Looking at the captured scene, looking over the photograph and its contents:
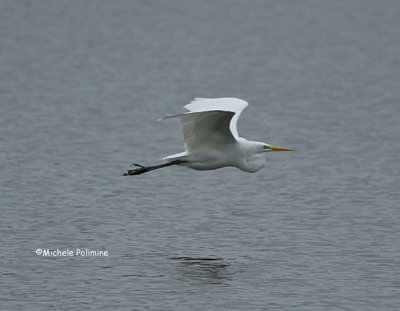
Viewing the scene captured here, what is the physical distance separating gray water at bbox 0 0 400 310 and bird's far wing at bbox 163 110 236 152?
1248 millimetres

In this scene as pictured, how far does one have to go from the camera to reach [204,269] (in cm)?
1155

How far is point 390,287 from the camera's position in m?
11.0

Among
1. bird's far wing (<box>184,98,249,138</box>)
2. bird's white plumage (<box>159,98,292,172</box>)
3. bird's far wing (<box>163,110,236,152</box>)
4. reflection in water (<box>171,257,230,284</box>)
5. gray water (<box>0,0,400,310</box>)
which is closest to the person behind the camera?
gray water (<box>0,0,400,310</box>)

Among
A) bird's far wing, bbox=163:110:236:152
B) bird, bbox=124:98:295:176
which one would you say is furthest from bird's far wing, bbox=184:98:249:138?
bird's far wing, bbox=163:110:236:152

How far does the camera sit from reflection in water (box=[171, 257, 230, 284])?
11239mm

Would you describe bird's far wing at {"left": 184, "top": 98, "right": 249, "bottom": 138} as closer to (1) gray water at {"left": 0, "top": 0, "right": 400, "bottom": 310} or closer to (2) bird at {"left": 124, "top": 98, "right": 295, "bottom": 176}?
(2) bird at {"left": 124, "top": 98, "right": 295, "bottom": 176}

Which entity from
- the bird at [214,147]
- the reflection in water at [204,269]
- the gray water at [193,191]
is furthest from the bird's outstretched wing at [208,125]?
the reflection in water at [204,269]

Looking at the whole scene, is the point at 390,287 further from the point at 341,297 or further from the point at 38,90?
the point at 38,90

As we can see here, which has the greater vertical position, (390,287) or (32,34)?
(32,34)

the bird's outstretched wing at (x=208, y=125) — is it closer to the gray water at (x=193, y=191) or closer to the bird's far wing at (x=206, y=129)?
the bird's far wing at (x=206, y=129)

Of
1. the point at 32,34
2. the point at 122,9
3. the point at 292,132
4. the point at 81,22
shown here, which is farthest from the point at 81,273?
the point at 122,9

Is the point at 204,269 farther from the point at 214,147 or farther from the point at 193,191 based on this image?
the point at 193,191

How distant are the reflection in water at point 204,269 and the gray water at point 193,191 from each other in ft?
0.08

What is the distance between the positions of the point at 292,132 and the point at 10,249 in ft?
34.0
